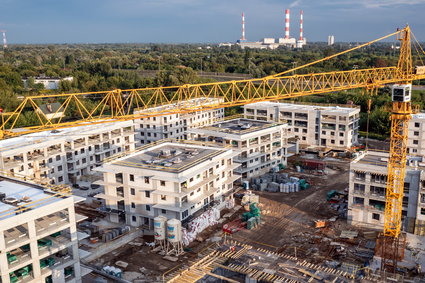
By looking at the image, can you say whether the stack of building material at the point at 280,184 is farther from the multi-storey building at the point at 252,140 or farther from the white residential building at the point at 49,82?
the white residential building at the point at 49,82

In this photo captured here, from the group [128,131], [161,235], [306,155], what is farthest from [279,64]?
[161,235]

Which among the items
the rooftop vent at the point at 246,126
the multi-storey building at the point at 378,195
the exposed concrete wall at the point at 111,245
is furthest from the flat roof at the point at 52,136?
the multi-storey building at the point at 378,195

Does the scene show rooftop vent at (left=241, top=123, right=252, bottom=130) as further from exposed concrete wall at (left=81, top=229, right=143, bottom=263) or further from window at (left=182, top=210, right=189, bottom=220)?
exposed concrete wall at (left=81, top=229, right=143, bottom=263)

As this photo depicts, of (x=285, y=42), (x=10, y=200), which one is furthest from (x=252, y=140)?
(x=285, y=42)

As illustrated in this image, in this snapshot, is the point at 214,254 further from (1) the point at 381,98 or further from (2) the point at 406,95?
(1) the point at 381,98

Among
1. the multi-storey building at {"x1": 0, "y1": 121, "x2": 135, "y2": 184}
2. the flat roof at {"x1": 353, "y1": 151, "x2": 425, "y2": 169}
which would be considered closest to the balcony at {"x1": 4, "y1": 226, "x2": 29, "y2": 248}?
the multi-storey building at {"x1": 0, "y1": 121, "x2": 135, "y2": 184}

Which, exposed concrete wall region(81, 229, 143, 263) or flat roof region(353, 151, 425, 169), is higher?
flat roof region(353, 151, 425, 169)
